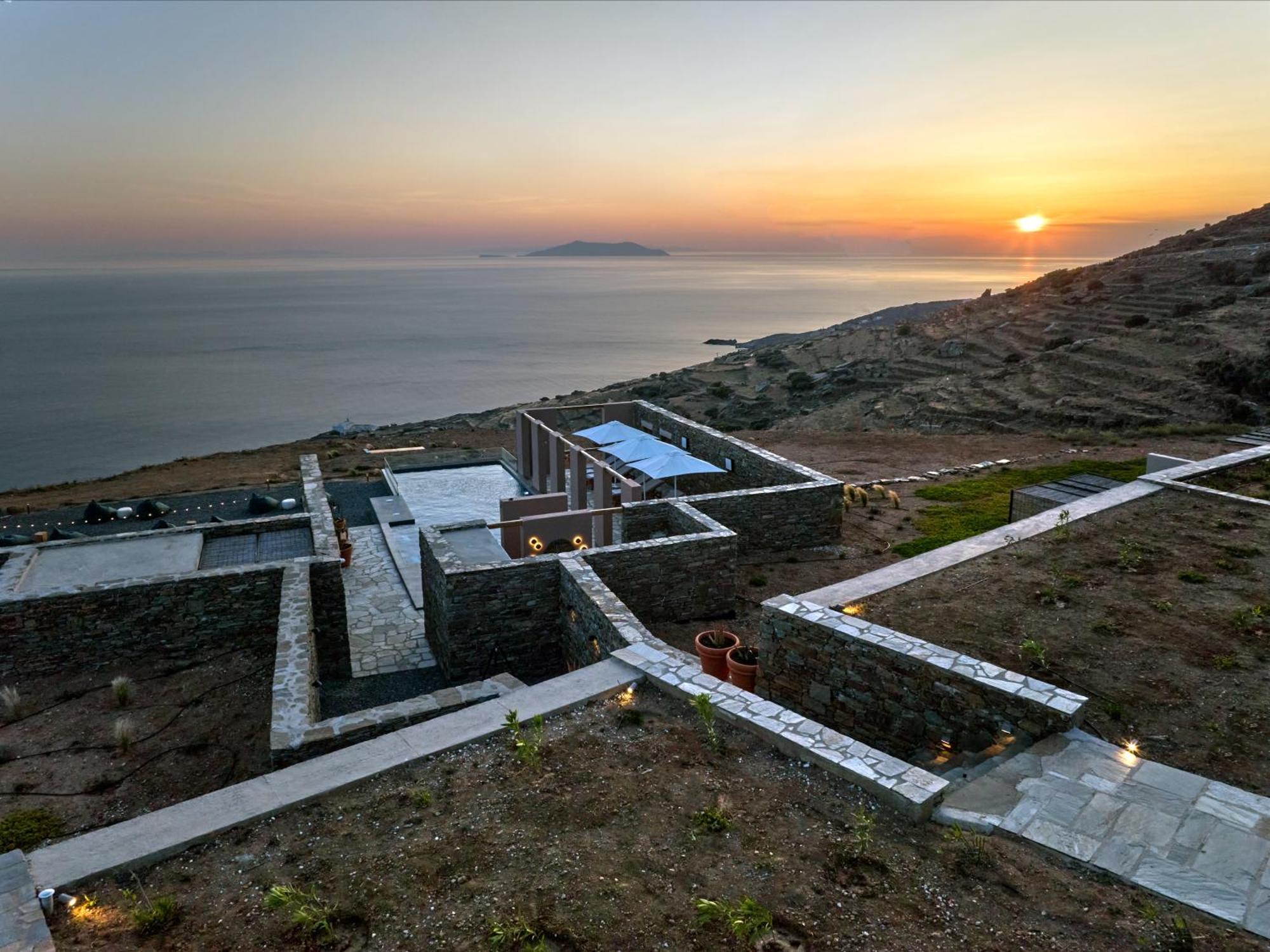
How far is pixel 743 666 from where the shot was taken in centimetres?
864

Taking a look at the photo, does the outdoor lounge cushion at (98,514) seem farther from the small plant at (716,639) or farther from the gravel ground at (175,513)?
the small plant at (716,639)

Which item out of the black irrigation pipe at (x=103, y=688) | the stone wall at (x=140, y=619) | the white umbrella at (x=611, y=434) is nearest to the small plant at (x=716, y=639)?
the stone wall at (x=140, y=619)

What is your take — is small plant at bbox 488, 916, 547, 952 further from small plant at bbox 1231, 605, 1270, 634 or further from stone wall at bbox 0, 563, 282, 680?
small plant at bbox 1231, 605, 1270, 634

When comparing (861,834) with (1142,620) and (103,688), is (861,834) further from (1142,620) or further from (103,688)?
(103,688)

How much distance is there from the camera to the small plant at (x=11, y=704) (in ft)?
28.3

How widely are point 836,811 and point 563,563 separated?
→ 18.1 ft

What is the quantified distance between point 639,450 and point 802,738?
34.5 ft

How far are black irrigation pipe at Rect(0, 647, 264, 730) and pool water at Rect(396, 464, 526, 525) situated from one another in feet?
21.1

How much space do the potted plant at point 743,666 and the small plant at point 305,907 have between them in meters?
5.14

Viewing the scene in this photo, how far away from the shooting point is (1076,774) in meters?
5.75

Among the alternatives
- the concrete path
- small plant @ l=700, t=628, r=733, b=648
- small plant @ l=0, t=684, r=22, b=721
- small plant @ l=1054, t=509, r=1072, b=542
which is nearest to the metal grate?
small plant @ l=0, t=684, r=22, b=721

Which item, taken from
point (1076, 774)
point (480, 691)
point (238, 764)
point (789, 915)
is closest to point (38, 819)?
point (238, 764)

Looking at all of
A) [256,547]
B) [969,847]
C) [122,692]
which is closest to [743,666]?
[969,847]

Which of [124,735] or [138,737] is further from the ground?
[124,735]
